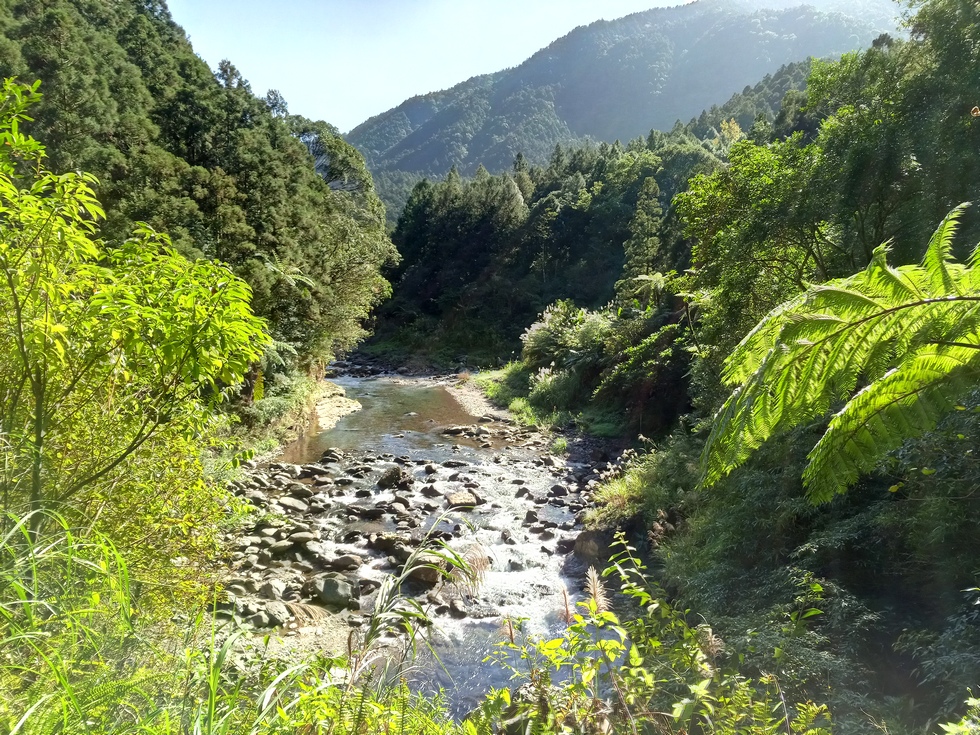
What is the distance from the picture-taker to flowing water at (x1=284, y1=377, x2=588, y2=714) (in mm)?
6176

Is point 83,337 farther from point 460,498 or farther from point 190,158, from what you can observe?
point 190,158

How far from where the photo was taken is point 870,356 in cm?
250

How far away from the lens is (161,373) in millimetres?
3223

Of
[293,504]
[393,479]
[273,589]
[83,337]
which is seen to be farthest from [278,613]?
[393,479]

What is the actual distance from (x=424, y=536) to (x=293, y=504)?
8.85 meters

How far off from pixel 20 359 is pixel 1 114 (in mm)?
1254

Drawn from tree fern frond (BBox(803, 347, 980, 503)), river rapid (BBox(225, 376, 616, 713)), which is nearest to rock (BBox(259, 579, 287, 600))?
river rapid (BBox(225, 376, 616, 713))

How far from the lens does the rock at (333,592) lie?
23.7 feet

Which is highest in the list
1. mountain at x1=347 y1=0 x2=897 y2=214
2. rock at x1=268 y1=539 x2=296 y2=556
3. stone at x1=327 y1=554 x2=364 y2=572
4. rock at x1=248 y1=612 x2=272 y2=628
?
mountain at x1=347 y1=0 x2=897 y2=214

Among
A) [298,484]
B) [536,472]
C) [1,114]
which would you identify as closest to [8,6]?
[298,484]

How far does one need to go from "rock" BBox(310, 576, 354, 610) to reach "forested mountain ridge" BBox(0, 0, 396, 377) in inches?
197

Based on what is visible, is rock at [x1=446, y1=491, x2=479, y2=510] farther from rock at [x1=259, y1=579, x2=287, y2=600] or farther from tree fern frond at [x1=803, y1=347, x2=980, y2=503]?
tree fern frond at [x1=803, y1=347, x2=980, y2=503]

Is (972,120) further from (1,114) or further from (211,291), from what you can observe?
(1,114)

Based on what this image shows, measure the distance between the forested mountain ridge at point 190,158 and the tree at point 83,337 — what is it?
6111 millimetres
